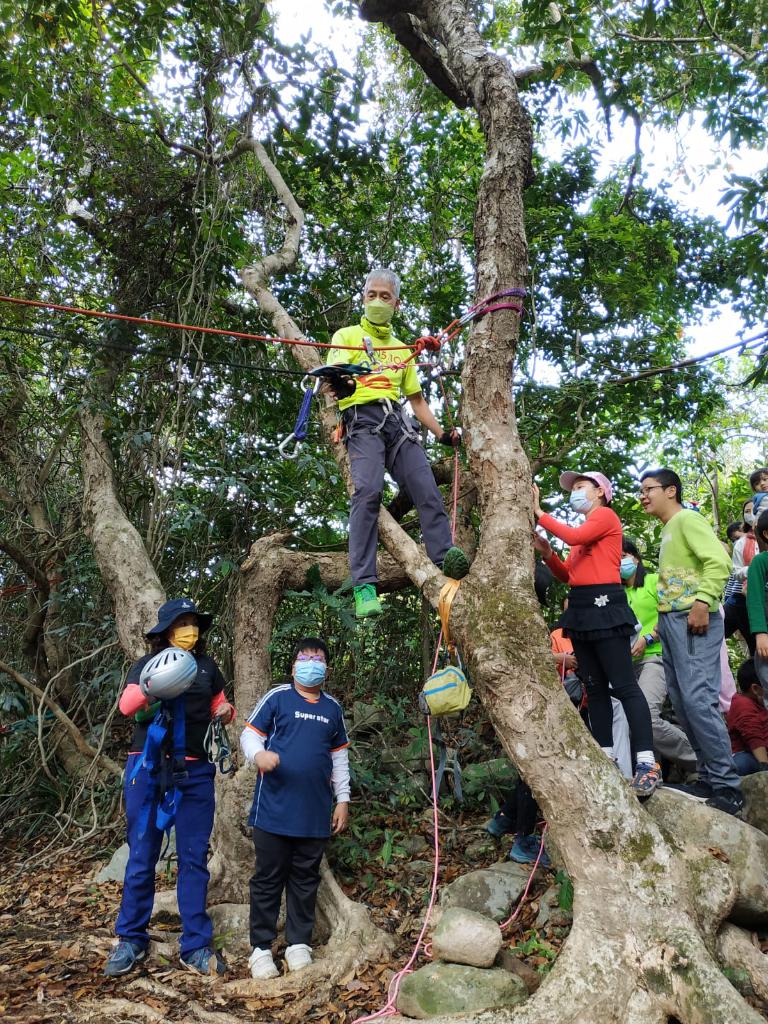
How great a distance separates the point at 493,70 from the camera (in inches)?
171

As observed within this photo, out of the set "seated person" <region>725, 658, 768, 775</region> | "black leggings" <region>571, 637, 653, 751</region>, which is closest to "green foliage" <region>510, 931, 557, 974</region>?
"black leggings" <region>571, 637, 653, 751</region>

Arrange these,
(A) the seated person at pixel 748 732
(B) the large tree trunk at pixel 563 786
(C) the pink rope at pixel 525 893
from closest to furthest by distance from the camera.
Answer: (B) the large tree trunk at pixel 563 786 → (C) the pink rope at pixel 525 893 → (A) the seated person at pixel 748 732

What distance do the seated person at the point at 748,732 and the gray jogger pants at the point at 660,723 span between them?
1.80 ft

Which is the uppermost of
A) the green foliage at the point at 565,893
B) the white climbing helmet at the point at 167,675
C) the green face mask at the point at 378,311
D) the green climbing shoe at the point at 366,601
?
the green face mask at the point at 378,311

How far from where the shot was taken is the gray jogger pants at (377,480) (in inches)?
155

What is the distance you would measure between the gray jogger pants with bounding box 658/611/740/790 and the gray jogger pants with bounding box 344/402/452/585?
4.60 ft

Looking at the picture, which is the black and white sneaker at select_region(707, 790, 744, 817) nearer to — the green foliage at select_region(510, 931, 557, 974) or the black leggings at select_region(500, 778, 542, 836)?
the black leggings at select_region(500, 778, 542, 836)

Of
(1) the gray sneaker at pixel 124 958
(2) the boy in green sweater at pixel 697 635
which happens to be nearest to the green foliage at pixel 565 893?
(2) the boy in green sweater at pixel 697 635

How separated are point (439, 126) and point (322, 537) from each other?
13.5 feet

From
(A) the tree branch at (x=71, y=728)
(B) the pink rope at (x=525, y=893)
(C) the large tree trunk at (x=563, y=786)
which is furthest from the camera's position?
(A) the tree branch at (x=71, y=728)

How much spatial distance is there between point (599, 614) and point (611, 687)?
0.45 m

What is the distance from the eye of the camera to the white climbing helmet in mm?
3543

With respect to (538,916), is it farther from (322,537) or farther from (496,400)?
(322,537)

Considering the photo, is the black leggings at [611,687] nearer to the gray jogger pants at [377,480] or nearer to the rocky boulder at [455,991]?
the gray jogger pants at [377,480]
